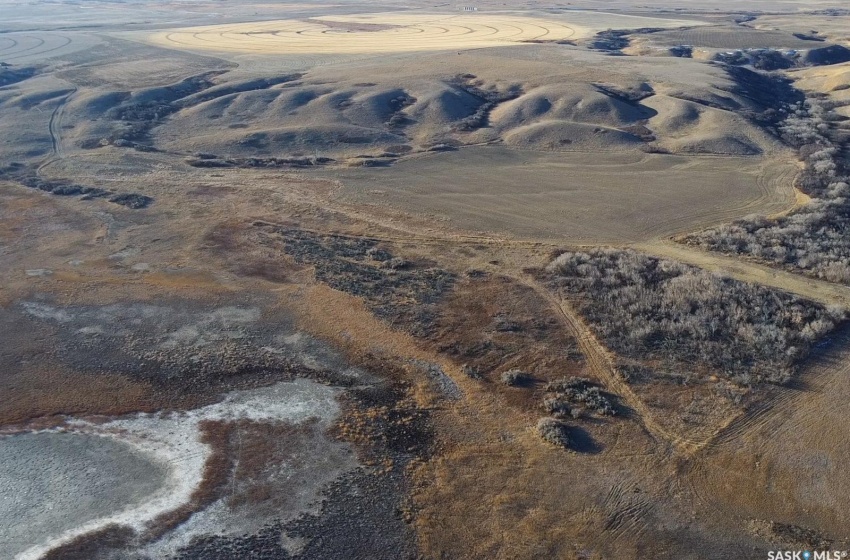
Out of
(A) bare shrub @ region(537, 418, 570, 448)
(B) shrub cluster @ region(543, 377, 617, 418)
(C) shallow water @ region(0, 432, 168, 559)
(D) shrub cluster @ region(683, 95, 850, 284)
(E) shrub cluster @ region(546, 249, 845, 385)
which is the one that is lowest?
(C) shallow water @ region(0, 432, 168, 559)

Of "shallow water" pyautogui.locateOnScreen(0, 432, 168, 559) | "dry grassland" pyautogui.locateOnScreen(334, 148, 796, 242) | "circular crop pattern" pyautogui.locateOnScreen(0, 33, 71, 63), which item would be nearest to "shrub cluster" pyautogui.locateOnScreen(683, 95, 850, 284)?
"dry grassland" pyautogui.locateOnScreen(334, 148, 796, 242)

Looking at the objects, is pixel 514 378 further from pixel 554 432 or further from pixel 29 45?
pixel 29 45

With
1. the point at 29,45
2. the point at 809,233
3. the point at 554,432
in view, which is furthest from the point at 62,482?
the point at 29,45

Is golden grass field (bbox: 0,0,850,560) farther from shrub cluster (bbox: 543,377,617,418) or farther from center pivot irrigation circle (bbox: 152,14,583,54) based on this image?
center pivot irrigation circle (bbox: 152,14,583,54)

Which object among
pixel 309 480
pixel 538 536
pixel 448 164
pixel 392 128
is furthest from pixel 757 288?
pixel 392 128

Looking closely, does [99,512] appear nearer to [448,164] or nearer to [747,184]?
[448,164]

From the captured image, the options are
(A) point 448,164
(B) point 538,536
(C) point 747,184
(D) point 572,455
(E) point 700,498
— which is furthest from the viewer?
(A) point 448,164
